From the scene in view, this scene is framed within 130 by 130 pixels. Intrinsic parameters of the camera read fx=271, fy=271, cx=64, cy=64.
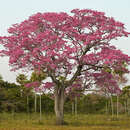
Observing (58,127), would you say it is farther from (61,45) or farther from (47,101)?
(47,101)

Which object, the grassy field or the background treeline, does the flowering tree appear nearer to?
the grassy field

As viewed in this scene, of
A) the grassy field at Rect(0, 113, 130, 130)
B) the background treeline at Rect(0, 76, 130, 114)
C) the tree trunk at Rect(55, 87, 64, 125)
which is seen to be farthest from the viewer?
the background treeline at Rect(0, 76, 130, 114)

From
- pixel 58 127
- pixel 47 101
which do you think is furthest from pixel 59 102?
pixel 47 101

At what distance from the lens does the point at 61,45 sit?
78.4 feet

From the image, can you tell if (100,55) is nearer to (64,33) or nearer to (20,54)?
(64,33)

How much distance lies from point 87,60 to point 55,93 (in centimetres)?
552

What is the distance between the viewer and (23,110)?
52500mm

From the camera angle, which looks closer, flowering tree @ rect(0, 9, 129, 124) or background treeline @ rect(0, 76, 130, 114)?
flowering tree @ rect(0, 9, 129, 124)

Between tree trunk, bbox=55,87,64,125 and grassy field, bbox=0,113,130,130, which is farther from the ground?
tree trunk, bbox=55,87,64,125

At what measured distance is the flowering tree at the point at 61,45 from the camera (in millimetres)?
23938

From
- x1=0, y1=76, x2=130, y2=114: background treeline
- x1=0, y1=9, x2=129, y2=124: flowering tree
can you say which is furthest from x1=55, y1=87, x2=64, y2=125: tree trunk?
x1=0, y1=76, x2=130, y2=114: background treeline

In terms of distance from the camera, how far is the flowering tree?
2394cm

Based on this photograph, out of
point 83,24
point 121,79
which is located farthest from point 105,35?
point 121,79

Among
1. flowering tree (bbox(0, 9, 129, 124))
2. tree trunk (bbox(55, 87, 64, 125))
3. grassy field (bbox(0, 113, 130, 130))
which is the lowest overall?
grassy field (bbox(0, 113, 130, 130))
